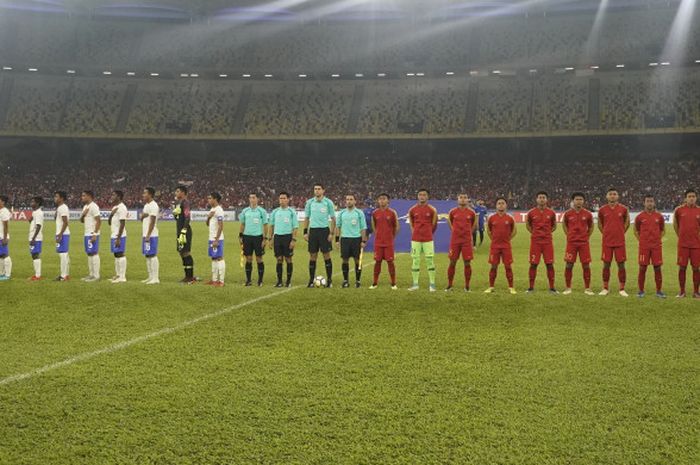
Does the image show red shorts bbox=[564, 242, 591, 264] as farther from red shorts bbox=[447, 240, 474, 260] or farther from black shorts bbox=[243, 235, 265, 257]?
black shorts bbox=[243, 235, 265, 257]

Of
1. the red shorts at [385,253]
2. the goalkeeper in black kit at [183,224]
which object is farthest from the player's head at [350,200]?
the goalkeeper in black kit at [183,224]

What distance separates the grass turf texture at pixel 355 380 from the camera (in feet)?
15.1

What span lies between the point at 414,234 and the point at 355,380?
6.77 m

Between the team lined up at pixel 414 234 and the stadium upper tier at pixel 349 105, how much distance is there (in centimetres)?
3631

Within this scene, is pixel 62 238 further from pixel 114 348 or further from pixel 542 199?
pixel 542 199

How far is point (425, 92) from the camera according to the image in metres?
52.8

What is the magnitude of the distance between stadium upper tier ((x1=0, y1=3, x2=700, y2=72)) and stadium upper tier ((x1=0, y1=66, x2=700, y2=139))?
2.21 m

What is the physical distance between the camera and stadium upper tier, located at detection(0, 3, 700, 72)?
48.9 metres

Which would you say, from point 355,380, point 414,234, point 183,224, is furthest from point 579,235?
point 183,224

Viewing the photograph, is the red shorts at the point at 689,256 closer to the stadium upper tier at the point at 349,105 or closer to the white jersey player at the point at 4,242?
the white jersey player at the point at 4,242

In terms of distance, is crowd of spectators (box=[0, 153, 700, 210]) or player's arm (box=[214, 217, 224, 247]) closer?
player's arm (box=[214, 217, 224, 247])

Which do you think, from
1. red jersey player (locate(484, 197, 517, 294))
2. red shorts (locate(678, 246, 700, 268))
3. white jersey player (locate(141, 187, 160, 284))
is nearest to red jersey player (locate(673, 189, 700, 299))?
red shorts (locate(678, 246, 700, 268))

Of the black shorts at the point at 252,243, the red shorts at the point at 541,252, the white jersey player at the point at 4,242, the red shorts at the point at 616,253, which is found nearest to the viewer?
the red shorts at the point at 616,253

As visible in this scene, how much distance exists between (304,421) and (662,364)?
415 cm
